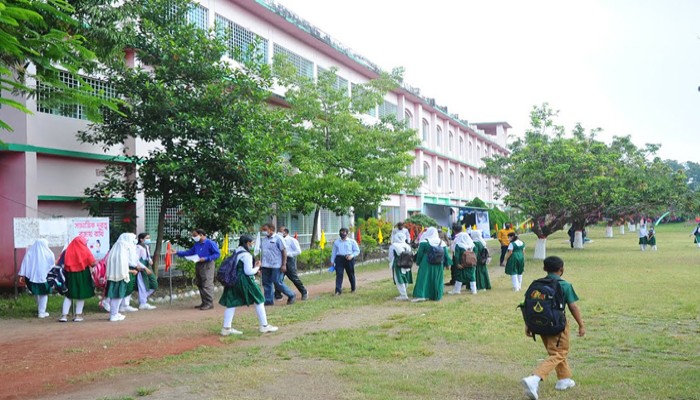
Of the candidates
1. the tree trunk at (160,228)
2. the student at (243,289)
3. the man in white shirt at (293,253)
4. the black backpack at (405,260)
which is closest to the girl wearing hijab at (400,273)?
the black backpack at (405,260)

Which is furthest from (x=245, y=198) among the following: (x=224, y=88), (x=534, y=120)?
(x=534, y=120)

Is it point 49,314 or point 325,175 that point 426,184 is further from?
point 49,314

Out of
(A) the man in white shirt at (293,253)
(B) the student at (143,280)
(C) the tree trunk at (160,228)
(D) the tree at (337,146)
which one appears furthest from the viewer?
(D) the tree at (337,146)

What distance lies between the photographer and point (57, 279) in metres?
11.8

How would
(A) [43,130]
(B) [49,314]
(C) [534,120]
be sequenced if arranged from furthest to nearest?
(C) [534,120] → (A) [43,130] → (B) [49,314]

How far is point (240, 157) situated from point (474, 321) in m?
6.80

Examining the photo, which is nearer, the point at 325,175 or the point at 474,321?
the point at 474,321

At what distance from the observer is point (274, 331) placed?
10141 mm

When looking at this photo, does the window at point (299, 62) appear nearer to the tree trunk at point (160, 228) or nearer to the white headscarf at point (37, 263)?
the tree trunk at point (160, 228)

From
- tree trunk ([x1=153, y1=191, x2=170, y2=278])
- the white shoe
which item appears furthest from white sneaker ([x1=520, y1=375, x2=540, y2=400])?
tree trunk ([x1=153, y1=191, x2=170, y2=278])

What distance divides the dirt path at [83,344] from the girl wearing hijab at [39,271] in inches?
19.6

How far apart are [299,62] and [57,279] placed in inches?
692

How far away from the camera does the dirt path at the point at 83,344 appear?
7223 millimetres

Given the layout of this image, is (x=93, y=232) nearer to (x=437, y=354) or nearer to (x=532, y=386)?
(x=437, y=354)
